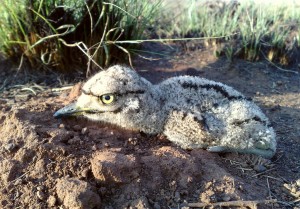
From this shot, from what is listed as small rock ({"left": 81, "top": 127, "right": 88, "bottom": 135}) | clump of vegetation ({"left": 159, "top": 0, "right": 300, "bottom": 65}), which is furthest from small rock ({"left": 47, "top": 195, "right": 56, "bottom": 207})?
clump of vegetation ({"left": 159, "top": 0, "right": 300, "bottom": 65})

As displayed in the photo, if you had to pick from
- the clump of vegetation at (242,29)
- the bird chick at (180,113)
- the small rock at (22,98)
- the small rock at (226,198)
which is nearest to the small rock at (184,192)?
the small rock at (226,198)

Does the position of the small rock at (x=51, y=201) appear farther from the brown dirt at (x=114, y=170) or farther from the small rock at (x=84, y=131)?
the small rock at (x=84, y=131)

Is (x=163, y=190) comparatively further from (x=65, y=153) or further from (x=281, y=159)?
(x=281, y=159)

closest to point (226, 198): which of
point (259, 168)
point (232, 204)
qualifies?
point (232, 204)

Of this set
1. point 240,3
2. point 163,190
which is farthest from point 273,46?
point 163,190

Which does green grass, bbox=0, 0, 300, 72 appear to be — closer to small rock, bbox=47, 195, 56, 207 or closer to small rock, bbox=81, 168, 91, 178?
small rock, bbox=81, 168, 91, 178

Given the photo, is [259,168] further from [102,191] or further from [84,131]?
[84,131]
